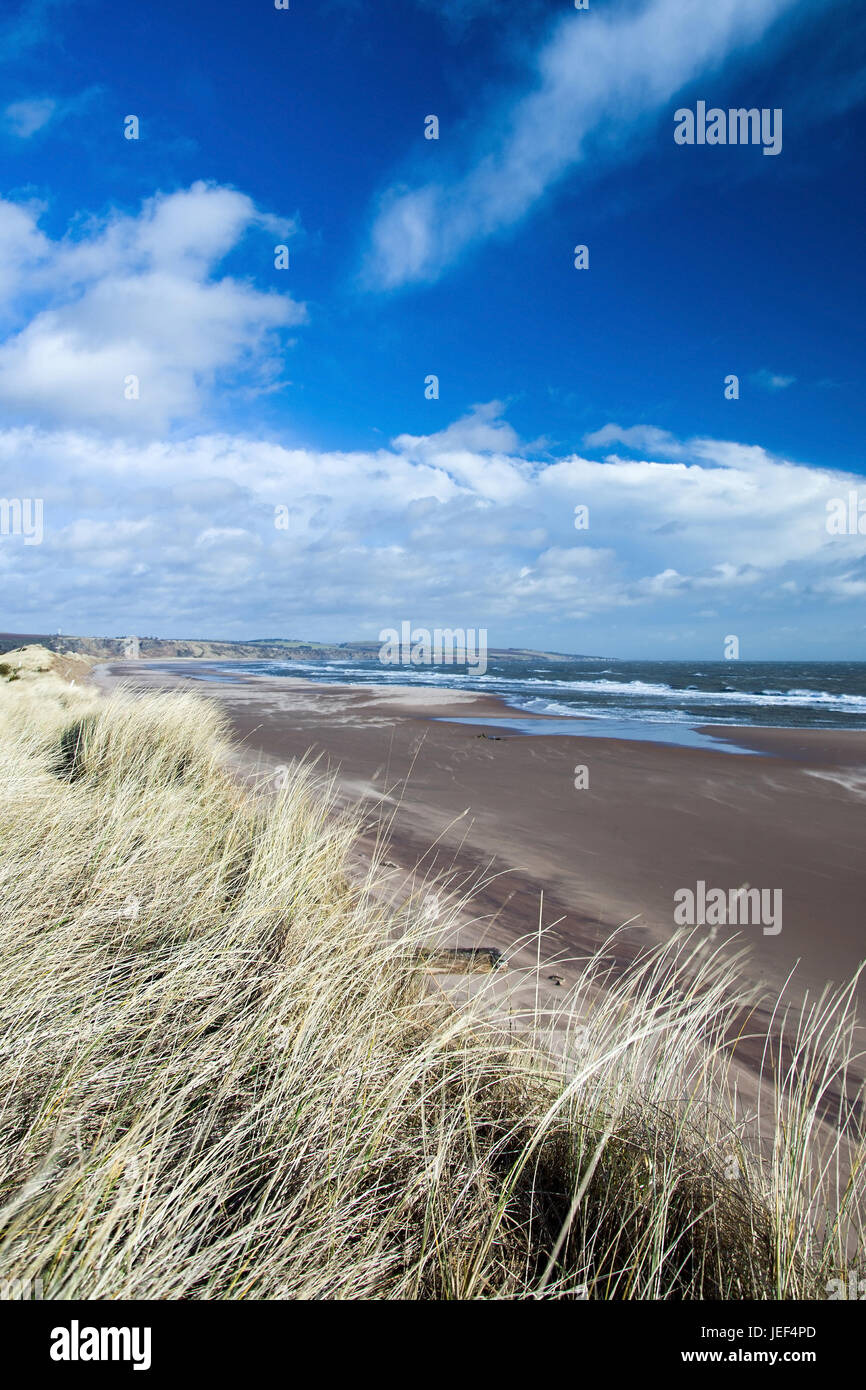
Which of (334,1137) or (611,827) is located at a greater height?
(334,1137)

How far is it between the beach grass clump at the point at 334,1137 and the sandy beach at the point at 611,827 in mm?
1295

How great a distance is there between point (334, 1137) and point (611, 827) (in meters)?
8.05

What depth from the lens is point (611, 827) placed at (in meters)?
9.45

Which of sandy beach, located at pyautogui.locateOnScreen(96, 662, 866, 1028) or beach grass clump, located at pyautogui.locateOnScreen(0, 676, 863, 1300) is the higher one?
beach grass clump, located at pyautogui.locateOnScreen(0, 676, 863, 1300)

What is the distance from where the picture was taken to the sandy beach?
5863mm

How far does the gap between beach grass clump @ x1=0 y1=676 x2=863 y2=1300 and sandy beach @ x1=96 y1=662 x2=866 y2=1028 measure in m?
1.29

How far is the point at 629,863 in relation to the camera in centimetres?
786

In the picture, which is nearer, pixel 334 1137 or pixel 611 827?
pixel 334 1137

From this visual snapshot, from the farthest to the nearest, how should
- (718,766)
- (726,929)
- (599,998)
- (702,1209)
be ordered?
Answer: (718,766)
(726,929)
(599,998)
(702,1209)

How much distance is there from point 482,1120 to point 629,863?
601cm

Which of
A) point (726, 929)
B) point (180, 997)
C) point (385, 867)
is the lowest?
point (726, 929)
